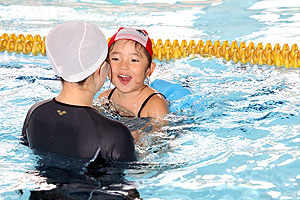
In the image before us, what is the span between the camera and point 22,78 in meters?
6.03

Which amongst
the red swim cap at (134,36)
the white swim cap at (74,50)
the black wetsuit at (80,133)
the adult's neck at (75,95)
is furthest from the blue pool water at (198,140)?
the red swim cap at (134,36)

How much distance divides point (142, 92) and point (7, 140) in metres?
1.34

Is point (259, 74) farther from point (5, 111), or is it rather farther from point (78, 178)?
point (78, 178)

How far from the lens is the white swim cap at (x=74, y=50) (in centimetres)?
243

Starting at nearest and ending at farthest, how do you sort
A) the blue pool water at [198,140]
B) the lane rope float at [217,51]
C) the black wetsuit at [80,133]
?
1. the black wetsuit at [80,133]
2. the blue pool water at [198,140]
3. the lane rope float at [217,51]

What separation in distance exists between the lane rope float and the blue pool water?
20 cm

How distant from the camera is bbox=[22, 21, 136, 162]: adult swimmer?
242cm

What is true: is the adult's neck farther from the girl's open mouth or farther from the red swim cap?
the red swim cap

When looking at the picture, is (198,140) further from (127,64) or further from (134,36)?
(134,36)

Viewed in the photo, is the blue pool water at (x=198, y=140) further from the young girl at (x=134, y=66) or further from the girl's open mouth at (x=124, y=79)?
the girl's open mouth at (x=124, y=79)

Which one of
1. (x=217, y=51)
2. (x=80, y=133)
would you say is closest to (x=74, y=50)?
(x=80, y=133)

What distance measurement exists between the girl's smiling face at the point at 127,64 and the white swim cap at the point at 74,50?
144 cm

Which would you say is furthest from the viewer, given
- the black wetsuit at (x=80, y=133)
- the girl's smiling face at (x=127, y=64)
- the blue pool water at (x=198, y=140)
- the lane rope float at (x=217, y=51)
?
the lane rope float at (x=217, y=51)

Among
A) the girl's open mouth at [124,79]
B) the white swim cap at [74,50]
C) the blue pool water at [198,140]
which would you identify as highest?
the white swim cap at [74,50]
